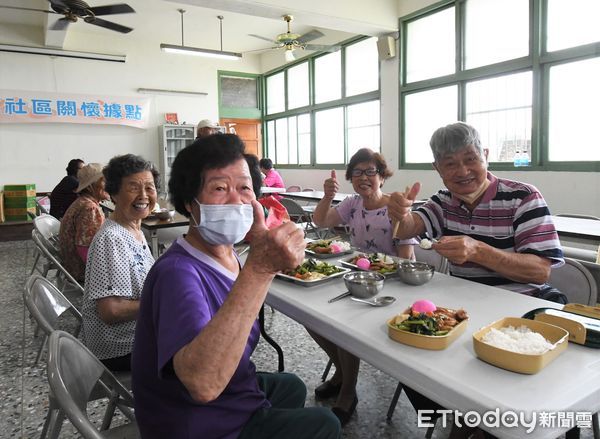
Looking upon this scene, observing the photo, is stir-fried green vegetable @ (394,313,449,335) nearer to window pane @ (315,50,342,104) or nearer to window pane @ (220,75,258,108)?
window pane @ (315,50,342,104)

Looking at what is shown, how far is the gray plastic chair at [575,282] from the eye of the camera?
1.68 meters

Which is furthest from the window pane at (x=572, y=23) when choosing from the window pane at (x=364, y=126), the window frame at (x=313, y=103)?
the window pane at (x=364, y=126)

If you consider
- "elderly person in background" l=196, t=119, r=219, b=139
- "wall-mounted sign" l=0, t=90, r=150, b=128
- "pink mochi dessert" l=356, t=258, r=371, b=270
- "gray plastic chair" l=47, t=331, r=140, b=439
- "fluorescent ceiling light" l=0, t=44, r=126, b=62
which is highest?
"fluorescent ceiling light" l=0, t=44, r=126, b=62

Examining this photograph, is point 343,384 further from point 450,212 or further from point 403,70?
point 403,70

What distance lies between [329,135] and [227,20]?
2.75 metres

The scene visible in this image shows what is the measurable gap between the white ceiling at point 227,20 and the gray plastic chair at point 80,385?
16.0ft

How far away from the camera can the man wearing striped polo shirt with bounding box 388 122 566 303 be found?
1640 mm

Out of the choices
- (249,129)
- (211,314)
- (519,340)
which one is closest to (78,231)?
(211,314)

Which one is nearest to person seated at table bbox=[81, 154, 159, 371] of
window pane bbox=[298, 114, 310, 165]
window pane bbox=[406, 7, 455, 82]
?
window pane bbox=[406, 7, 455, 82]

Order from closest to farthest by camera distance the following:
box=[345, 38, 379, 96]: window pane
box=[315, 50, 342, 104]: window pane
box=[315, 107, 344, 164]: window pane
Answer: box=[345, 38, 379, 96]: window pane → box=[315, 50, 342, 104]: window pane → box=[315, 107, 344, 164]: window pane

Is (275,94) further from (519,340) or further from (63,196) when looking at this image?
(519,340)

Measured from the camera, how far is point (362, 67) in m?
7.54

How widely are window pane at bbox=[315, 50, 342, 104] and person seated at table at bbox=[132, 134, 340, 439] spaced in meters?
7.28

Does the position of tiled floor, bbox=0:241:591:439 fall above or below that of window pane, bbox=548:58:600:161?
below
